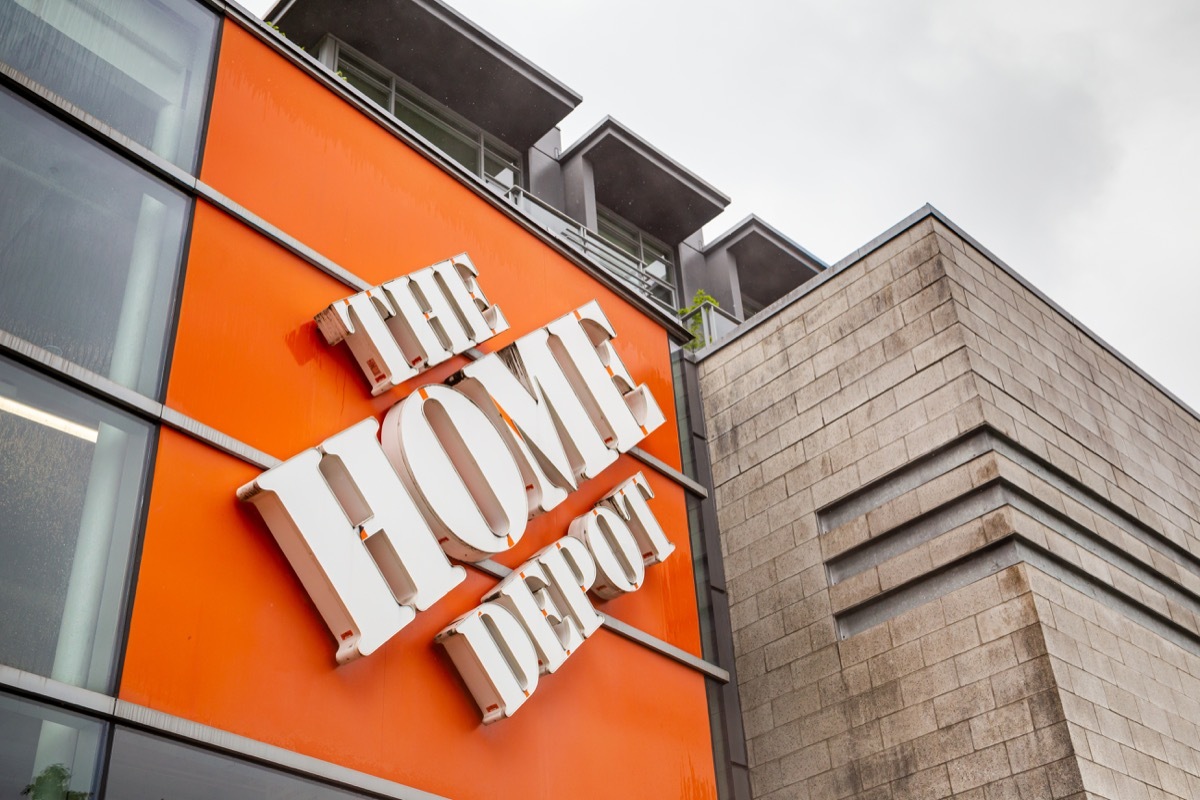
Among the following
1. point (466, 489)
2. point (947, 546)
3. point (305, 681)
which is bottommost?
point (305, 681)

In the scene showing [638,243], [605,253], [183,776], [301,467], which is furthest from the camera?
[638,243]

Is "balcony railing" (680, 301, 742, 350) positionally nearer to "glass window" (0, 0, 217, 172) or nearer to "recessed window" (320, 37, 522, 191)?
"recessed window" (320, 37, 522, 191)

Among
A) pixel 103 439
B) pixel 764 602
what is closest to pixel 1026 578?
pixel 764 602

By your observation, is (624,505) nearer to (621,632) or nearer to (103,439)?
(621,632)

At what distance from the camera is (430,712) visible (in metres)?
10.2

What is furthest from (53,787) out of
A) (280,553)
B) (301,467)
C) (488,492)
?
(488,492)

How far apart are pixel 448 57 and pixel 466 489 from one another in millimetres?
13997

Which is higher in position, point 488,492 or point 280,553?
point 488,492

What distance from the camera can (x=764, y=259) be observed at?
28.4 meters

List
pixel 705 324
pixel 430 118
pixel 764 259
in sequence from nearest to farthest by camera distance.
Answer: pixel 705 324 < pixel 430 118 < pixel 764 259

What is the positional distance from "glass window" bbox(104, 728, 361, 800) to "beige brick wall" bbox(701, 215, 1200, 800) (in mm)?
6823

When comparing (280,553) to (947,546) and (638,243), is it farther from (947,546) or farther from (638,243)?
(638,243)

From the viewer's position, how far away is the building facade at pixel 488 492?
865 centimetres

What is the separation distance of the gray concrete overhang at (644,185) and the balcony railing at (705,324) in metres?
7.37
